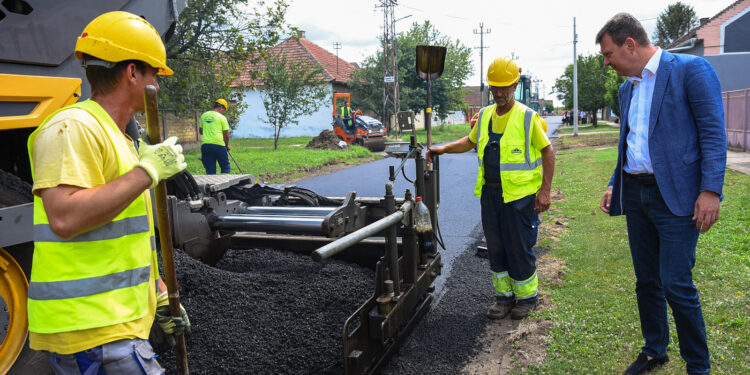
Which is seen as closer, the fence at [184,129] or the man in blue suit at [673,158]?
the man in blue suit at [673,158]

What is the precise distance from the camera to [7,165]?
9.56 feet

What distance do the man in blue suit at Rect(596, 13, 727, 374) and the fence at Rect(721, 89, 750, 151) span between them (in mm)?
16967

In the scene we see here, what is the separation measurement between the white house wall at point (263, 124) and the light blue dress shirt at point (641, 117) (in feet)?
117

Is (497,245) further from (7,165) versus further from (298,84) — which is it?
(298,84)

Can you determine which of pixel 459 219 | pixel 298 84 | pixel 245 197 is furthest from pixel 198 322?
pixel 298 84

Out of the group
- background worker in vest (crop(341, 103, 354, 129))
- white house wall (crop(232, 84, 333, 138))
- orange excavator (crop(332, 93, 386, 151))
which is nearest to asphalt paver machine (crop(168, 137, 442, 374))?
orange excavator (crop(332, 93, 386, 151))

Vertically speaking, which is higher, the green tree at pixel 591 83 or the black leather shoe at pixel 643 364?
the green tree at pixel 591 83

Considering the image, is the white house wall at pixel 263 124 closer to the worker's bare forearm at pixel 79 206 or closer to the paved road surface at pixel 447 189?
the paved road surface at pixel 447 189

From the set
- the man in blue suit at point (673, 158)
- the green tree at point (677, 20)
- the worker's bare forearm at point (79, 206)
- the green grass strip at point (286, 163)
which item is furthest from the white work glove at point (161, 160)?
the green tree at point (677, 20)

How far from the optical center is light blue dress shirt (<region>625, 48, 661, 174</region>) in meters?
2.98

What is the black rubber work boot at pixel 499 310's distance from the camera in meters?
4.33

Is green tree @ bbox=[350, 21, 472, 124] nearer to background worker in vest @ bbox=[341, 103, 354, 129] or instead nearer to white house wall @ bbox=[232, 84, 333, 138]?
white house wall @ bbox=[232, 84, 333, 138]

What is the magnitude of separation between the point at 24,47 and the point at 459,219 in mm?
6354

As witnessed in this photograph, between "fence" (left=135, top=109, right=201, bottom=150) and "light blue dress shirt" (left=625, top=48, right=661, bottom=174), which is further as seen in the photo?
"fence" (left=135, top=109, right=201, bottom=150)
